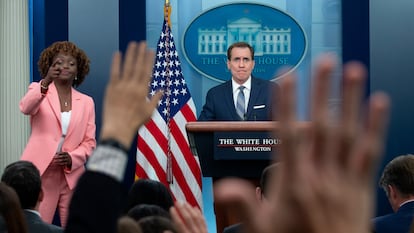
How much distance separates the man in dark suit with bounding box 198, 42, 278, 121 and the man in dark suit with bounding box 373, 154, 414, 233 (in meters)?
1.71

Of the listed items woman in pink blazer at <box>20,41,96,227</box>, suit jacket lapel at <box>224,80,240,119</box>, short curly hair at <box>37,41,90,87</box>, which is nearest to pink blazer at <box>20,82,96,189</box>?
woman in pink blazer at <box>20,41,96,227</box>

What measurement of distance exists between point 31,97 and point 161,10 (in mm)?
2777

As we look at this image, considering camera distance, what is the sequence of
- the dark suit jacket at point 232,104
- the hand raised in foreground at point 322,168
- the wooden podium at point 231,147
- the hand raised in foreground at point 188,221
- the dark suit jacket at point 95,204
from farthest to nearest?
1. the dark suit jacket at point 232,104
2. the wooden podium at point 231,147
3. the hand raised in foreground at point 188,221
4. the dark suit jacket at point 95,204
5. the hand raised in foreground at point 322,168

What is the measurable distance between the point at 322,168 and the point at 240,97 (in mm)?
4879

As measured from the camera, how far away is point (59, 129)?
18.8 ft

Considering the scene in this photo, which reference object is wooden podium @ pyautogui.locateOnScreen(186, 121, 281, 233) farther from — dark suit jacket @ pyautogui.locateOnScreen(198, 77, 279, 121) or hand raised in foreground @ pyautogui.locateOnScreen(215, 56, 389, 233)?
hand raised in foreground @ pyautogui.locateOnScreen(215, 56, 389, 233)

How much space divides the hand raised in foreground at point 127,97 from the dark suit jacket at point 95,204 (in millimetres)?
72

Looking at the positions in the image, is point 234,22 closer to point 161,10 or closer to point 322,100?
point 161,10

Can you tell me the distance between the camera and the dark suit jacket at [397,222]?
361 centimetres

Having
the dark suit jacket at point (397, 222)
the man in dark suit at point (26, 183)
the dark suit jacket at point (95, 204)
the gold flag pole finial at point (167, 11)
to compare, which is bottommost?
the dark suit jacket at point (397, 222)

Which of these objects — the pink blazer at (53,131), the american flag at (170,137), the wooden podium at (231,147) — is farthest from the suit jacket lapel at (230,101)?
the american flag at (170,137)

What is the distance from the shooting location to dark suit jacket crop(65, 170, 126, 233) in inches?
55.2

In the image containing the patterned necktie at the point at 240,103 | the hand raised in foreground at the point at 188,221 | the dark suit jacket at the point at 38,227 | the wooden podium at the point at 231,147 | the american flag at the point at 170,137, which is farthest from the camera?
the american flag at the point at 170,137

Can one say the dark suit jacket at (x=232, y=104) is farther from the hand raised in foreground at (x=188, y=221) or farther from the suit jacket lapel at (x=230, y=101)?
the hand raised in foreground at (x=188, y=221)
